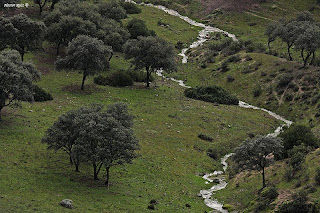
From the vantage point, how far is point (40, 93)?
78562 mm

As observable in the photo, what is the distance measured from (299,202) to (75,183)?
23701 mm

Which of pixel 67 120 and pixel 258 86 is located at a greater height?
pixel 67 120

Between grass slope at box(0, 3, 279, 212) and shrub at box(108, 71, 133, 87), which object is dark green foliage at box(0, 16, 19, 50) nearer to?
grass slope at box(0, 3, 279, 212)

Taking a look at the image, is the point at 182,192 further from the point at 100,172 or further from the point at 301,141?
the point at 301,141

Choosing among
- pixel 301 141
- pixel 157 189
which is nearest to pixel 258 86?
pixel 301 141

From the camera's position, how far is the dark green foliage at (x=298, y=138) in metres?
64.2

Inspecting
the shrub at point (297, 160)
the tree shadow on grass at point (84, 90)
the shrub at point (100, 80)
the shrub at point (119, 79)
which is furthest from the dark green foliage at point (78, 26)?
the shrub at point (297, 160)

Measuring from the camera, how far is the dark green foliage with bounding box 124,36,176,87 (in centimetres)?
9447

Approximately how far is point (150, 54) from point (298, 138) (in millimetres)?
39397

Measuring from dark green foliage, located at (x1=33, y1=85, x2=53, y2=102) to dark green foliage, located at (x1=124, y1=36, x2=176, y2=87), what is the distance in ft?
74.6

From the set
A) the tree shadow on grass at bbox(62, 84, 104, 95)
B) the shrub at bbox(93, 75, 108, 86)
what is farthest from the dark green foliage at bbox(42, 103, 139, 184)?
the shrub at bbox(93, 75, 108, 86)

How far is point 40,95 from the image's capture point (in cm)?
7825

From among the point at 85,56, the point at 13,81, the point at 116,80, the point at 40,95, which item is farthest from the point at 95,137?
the point at 116,80

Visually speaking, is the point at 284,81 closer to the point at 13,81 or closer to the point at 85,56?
the point at 85,56
